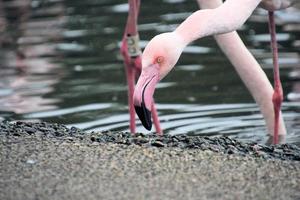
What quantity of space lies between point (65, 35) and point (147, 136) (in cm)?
632

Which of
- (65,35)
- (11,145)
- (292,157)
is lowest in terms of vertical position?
(292,157)

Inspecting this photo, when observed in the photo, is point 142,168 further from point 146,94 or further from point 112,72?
point 112,72

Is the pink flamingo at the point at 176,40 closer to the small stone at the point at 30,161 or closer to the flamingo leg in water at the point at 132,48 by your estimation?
the small stone at the point at 30,161

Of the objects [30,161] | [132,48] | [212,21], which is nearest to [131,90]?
[132,48]

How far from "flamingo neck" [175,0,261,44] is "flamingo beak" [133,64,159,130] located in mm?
301

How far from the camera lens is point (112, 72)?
9.65 metres

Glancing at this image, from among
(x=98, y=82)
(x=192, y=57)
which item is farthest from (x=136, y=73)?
(x=192, y=57)

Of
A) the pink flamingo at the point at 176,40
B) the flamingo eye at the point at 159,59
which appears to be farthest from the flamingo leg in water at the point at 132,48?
the flamingo eye at the point at 159,59

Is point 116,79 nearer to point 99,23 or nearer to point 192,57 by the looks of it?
point 192,57

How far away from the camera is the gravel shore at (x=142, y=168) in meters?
4.28

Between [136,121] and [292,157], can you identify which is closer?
[292,157]

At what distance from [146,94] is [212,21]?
67 centimetres

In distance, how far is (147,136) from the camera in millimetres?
5504

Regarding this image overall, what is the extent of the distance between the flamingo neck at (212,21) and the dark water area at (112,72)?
5.35ft
